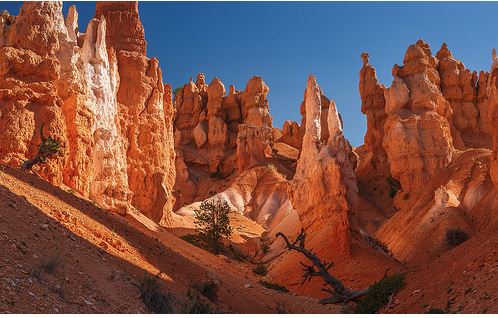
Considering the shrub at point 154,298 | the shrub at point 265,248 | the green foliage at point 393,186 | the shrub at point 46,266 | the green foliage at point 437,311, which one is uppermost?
the green foliage at point 393,186

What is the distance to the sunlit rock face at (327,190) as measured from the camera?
2848 centimetres

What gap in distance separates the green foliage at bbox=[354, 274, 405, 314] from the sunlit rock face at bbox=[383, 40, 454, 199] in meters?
33.1

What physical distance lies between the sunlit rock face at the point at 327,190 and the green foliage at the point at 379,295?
962 cm

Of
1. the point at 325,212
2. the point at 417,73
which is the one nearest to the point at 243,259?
the point at 325,212

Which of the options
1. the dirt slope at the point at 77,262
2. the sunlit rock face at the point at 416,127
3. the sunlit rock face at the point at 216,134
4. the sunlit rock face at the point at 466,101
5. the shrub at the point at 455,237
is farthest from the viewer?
the sunlit rock face at the point at 216,134

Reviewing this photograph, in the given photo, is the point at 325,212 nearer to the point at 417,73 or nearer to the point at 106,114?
the point at 106,114

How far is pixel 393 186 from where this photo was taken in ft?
177

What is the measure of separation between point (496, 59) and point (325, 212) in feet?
39.7

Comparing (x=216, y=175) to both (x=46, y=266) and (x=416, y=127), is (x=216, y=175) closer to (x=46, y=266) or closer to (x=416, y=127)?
(x=416, y=127)

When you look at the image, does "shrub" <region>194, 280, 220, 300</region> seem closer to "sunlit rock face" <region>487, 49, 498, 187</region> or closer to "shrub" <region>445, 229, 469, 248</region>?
"sunlit rock face" <region>487, 49, 498, 187</region>

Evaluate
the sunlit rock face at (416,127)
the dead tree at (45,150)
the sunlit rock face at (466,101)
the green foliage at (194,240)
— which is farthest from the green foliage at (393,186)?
the dead tree at (45,150)

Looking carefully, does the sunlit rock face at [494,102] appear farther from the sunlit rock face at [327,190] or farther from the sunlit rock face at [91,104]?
the sunlit rock face at [91,104]

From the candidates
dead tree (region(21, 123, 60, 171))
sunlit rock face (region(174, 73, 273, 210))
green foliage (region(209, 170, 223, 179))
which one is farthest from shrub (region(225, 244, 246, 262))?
green foliage (region(209, 170, 223, 179))

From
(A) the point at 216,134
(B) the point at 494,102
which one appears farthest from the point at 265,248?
(A) the point at 216,134
